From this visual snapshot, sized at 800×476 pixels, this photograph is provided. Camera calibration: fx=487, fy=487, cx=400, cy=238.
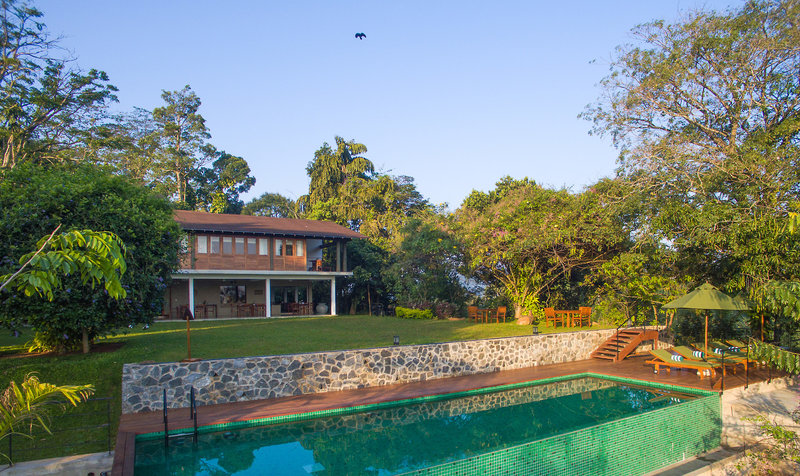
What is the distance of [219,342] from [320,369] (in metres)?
4.08

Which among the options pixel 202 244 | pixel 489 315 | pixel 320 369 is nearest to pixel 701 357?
pixel 320 369

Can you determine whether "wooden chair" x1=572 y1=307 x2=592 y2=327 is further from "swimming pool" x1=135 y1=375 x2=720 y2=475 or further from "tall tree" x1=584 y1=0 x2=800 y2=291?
"swimming pool" x1=135 y1=375 x2=720 y2=475

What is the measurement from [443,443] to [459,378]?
522 cm

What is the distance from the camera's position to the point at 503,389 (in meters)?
12.9

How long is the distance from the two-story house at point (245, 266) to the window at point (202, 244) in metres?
0.04

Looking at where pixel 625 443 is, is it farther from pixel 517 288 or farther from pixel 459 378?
pixel 517 288

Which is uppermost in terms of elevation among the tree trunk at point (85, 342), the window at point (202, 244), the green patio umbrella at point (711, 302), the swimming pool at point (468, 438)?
the window at point (202, 244)

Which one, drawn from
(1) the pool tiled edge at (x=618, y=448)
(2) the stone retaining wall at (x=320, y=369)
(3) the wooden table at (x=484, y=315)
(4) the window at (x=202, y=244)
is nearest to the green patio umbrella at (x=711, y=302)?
(2) the stone retaining wall at (x=320, y=369)

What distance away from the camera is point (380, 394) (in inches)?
464

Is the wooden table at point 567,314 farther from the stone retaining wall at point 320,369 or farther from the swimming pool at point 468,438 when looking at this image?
the swimming pool at point 468,438

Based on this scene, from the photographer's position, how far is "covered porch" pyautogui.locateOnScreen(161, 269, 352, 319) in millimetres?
23406

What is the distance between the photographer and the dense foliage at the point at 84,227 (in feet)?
32.4

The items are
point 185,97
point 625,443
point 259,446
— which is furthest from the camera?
point 185,97

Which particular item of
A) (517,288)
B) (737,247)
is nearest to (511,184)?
(517,288)
